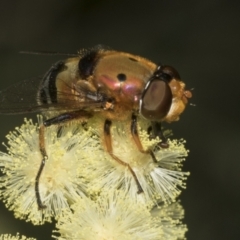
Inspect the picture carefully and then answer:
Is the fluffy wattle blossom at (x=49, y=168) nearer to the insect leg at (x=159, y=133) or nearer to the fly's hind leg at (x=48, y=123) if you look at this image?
the fly's hind leg at (x=48, y=123)

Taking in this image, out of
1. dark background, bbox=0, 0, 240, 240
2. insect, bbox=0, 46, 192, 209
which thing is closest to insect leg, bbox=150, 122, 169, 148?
insect, bbox=0, 46, 192, 209

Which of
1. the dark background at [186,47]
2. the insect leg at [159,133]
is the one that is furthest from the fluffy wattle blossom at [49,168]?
the dark background at [186,47]

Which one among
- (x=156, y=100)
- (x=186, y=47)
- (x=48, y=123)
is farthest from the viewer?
(x=186, y=47)

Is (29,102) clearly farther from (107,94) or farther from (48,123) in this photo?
(107,94)

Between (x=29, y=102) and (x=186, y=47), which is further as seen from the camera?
(x=186, y=47)

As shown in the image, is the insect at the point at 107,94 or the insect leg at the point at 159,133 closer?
the insect at the point at 107,94

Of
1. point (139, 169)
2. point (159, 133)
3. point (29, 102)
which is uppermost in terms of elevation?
point (29, 102)

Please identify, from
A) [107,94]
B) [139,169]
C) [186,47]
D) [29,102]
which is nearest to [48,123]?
[29,102]

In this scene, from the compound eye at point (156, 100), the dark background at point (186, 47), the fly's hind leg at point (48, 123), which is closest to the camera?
the compound eye at point (156, 100)
